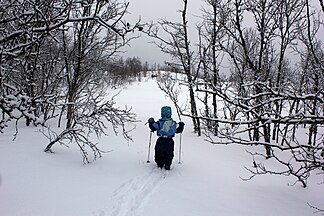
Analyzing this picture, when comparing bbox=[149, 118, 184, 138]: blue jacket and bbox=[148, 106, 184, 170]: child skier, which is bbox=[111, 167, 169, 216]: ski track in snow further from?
bbox=[149, 118, 184, 138]: blue jacket

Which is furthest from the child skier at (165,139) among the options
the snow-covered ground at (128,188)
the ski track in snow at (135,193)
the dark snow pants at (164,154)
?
the ski track in snow at (135,193)

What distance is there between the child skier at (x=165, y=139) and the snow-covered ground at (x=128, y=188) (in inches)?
12.3

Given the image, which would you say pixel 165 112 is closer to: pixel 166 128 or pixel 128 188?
pixel 166 128

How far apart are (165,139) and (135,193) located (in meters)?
2.52

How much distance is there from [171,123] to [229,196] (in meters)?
2.92

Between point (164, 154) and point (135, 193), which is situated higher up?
point (164, 154)

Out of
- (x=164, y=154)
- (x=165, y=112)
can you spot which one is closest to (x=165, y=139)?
(x=164, y=154)

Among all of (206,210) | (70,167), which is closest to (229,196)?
(206,210)

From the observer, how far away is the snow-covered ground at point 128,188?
Result: 175 inches

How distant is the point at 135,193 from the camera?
531cm

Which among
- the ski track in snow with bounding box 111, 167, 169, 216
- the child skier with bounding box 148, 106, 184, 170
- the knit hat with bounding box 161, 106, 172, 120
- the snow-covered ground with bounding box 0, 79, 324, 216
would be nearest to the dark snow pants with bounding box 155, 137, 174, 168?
the child skier with bounding box 148, 106, 184, 170

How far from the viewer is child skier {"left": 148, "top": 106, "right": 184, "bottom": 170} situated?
7.34 m

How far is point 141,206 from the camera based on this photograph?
473 cm

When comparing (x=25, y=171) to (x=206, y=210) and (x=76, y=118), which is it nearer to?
(x=76, y=118)
